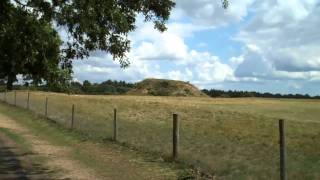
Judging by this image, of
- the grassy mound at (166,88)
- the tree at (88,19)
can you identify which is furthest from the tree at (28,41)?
the grassy mound at (166,88)

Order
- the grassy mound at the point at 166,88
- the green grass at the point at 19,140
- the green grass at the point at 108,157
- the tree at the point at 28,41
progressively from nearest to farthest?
the green grass at the point at 108,157, the tree at the point at 28,41, the green grass at the point at 19,140, the grassy mound at the point at 166,88

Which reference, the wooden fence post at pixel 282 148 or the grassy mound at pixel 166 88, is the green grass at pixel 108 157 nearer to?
the wooden fence post at pixel 282 148

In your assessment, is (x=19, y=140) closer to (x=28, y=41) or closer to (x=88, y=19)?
(x=28, y=41)

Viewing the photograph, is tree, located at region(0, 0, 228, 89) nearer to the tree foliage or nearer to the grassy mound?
the tree foliage

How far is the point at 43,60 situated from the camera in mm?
17750

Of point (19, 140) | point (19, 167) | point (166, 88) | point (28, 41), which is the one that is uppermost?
point (166, 88)

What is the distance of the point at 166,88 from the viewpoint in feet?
486

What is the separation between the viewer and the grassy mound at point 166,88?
144 metres

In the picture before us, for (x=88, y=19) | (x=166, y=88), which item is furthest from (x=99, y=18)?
(x=166, y=88)

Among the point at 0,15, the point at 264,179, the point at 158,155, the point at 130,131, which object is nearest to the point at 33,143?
the point at 130,131

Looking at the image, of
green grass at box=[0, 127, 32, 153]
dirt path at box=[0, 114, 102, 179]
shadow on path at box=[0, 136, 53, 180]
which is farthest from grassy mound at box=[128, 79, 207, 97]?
shadow on path at box=[0, 136, 53, 180]

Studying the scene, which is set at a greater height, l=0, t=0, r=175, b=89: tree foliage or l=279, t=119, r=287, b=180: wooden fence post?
l=0, t=0, r=175, b=89: tree foliage

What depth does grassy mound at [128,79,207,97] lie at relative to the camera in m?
144

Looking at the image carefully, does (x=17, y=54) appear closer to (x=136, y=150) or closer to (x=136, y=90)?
(x=136, y=150)
